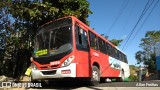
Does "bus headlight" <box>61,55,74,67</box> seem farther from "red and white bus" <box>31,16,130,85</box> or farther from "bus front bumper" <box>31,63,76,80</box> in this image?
"bus front bumper" <box>31,63,76,80</box>

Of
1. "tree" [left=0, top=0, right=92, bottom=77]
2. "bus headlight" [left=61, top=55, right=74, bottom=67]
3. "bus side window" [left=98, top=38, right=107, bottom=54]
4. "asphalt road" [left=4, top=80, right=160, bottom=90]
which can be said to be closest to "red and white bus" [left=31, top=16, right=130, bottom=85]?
"bus headlight" [left=61, top=55, right=74, bottom=67]

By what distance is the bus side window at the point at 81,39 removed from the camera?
37.4 feet

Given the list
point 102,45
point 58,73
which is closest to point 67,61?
point 58,73

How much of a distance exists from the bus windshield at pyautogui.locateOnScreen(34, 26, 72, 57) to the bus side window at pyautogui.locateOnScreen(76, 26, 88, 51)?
41cm

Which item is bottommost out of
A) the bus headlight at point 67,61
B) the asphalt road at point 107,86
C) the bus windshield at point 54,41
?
the asphalt road at point 107,86

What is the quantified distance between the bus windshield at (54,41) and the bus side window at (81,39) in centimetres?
41

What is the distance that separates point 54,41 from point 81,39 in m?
1.20

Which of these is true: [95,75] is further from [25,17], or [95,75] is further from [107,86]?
[25,17]

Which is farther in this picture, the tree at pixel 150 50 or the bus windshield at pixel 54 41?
the tree at pixel 150 50

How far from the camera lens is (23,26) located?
1669cm

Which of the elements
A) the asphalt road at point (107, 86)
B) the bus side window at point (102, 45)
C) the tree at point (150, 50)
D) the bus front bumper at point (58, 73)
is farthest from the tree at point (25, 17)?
the tree at point (150, 50)

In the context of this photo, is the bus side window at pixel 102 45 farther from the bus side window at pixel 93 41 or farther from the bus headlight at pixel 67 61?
the bus headlight at pixel 67 61

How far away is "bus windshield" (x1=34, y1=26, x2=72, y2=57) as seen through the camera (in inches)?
437

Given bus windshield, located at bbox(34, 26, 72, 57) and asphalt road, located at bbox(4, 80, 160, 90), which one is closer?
bus windshield, located at bbox(34, 26, 72, 57)
